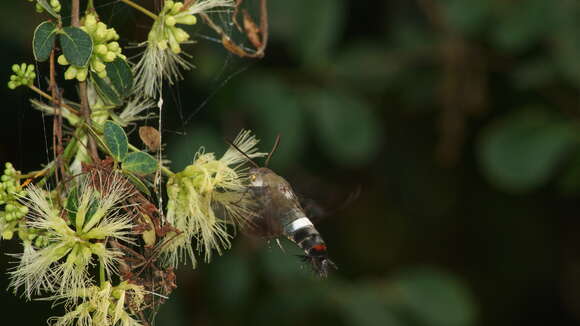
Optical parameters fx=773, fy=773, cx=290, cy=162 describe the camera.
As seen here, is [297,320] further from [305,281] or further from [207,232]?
[207,232]

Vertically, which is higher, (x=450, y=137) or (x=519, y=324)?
(x=450, y=137)

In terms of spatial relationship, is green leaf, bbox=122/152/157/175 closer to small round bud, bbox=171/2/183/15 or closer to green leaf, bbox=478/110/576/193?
small round bud, bbox=171/2/183/15

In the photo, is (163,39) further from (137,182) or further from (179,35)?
(137,182)

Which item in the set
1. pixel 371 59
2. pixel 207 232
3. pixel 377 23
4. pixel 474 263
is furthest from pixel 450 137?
pixel 207 232

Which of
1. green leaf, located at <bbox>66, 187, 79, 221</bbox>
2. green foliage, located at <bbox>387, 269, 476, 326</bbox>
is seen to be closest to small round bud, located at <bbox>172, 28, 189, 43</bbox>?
green leaf, located at <bbox>66, 187, 79, 221</bbox>

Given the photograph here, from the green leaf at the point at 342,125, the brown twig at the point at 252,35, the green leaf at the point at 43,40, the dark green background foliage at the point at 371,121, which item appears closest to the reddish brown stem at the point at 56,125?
the green leaf at the point at 43,40

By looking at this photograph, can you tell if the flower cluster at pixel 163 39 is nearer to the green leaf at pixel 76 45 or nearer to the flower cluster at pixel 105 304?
the green leaf at pixel 76 45
